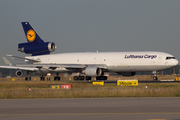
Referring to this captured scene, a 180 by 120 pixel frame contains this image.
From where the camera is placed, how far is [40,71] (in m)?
67.1

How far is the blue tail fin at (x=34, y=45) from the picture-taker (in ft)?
225

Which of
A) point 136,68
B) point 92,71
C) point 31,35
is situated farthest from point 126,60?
point 31,35

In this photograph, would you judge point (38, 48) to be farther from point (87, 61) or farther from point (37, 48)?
point (87, 61)

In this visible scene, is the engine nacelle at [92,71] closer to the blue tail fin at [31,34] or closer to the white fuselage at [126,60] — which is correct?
the white fuselage at [126,60]

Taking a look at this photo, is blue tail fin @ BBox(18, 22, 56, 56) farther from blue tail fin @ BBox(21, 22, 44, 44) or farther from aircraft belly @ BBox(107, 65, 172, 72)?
aircraft belly @ BBox(107, 65, 172, 72)

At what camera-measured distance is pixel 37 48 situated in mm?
68812

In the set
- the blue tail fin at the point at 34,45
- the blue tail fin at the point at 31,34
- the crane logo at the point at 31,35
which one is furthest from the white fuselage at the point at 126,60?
the crane logo at the point at 31,35

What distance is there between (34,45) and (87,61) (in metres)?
14.1

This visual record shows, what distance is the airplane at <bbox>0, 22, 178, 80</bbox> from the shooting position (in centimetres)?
5706

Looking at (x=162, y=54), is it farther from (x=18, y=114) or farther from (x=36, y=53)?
(x=18, y=114)

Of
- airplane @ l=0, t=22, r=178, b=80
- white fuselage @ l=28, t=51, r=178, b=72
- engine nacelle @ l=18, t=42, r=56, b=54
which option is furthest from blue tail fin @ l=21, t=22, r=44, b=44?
white fuselage @ l=28, t=51, r=178, b=72

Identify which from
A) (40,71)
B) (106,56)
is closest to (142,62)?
(106,56)

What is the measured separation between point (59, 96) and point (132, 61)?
33040 mm

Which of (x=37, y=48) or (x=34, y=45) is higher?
(x=34, y=45)
